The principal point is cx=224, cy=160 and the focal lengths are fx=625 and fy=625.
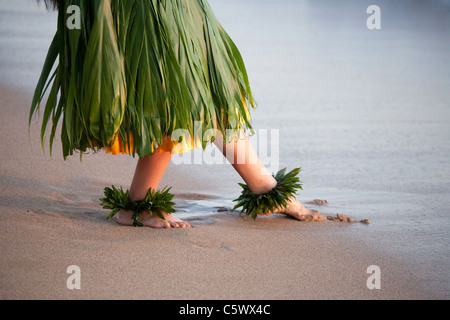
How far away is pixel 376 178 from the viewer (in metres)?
3.01

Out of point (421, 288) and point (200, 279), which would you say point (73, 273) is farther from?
point (421, 288)

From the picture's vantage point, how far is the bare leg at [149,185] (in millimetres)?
2211

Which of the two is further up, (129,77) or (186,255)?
(129,77)

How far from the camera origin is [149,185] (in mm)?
2258

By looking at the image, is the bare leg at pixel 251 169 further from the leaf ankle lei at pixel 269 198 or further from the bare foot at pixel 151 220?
the bare foot at pixel 151 220

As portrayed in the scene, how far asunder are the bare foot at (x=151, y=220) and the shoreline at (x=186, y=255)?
0.04m

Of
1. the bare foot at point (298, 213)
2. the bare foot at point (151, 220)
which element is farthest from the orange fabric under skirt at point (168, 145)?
the bare foot at point (298, 213)

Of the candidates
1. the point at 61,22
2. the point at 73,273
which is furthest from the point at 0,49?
the point at 73,273

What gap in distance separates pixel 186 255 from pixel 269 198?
22.6 inches

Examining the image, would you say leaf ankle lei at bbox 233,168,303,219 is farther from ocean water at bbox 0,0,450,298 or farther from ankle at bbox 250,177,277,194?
ocean water at bbox 0,0,450,298
